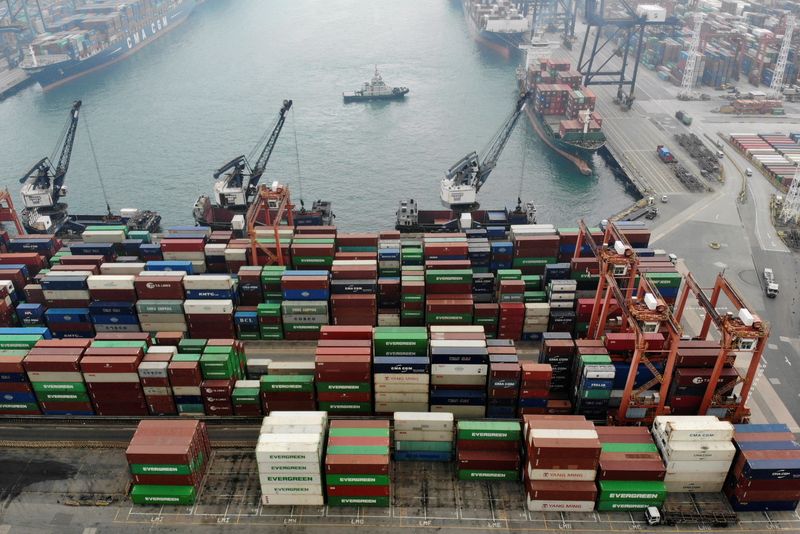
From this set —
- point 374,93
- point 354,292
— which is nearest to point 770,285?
point 354,292

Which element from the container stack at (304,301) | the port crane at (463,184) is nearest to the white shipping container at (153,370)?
the container stack at (304,301)

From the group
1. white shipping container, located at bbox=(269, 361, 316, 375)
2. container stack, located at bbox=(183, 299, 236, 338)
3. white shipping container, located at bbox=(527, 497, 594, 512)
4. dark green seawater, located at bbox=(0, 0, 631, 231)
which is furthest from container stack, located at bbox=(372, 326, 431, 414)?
dark green seawater, located at bbox=(0, 0, 631, 231)

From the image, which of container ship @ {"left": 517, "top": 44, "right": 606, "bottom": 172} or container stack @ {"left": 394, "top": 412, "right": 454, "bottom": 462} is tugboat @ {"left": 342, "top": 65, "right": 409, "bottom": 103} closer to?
container ship @ {"left": 517, "top": 44, "right": 606, "bottom": 172}

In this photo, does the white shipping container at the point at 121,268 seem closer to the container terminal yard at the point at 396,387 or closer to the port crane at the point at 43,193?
the container terminal yard at the point at 396,387

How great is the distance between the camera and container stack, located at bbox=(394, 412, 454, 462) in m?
53.1

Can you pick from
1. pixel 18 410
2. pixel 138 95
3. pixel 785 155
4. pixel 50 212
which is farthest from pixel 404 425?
pixel 138 95

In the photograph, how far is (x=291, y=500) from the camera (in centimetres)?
5075

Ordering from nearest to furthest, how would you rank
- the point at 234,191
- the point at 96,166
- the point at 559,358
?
1. the point at 559,358
2. the point at 234,191
3. the point at 96,166

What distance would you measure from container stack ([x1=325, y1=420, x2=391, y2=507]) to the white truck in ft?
194

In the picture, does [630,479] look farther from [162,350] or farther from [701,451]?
[162,350]

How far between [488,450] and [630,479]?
1182cm

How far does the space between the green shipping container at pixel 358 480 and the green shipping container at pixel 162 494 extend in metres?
12.1

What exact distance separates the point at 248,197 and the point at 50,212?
3617 centimetres

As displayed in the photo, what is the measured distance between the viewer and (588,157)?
138 m
